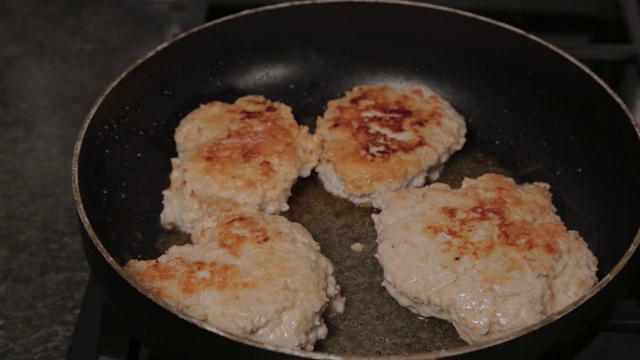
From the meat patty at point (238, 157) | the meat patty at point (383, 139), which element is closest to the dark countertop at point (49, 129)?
the meat patty at point (238, 157)

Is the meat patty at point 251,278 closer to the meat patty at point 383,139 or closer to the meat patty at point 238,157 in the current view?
the meat patty at point 238,157

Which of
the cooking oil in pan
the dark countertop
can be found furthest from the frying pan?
the dark countertop

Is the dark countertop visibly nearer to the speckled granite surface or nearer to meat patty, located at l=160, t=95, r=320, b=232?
the speckled granite surface

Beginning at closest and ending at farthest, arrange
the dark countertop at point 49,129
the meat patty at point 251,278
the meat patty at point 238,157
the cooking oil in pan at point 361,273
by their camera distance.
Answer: the meat patty at point 251,278 < the cooking oil in pan at point 361,273 < the meat patty at point 238,157 < the dark countertop at point 49,129

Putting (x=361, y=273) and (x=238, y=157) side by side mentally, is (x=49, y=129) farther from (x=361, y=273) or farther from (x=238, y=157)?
(x=361, y=273)

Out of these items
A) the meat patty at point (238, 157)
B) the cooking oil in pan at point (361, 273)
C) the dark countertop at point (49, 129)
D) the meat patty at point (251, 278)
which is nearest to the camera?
the meat patty at point (251, 278)
